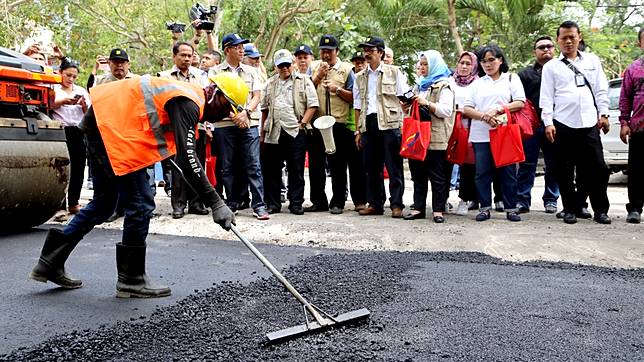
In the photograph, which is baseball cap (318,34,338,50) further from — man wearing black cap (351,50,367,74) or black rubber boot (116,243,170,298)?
black rubber boot (116,243,170,298)

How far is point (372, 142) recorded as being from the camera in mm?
6090

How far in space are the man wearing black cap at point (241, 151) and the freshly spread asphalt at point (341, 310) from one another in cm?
161

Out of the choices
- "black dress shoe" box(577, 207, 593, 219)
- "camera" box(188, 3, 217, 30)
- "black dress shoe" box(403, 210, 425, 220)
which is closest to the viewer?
"black dress shoe" box(577, 207, 593, 219)

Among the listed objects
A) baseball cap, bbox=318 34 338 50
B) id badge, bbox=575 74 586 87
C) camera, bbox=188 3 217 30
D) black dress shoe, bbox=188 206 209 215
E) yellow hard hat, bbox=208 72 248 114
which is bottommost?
black dress shoe, bbox=188 206 209 215

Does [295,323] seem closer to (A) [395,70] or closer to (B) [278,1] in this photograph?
(A) [395,70]

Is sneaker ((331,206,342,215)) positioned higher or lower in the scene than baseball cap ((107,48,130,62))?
lower

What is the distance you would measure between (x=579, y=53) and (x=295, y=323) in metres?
4.14

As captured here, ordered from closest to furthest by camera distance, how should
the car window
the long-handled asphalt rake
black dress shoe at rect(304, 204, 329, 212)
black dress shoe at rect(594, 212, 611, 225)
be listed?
the long-handled asphalt rake, black dress shoe at rect(594, 212, 611, 225), black dress shoe at rect(304, 204, 329, 212), the car window

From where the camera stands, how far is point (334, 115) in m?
6.50

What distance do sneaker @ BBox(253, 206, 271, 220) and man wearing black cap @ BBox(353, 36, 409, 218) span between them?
104 centimetres

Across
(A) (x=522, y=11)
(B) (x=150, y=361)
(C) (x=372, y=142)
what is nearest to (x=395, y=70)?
(C) (x=372, y=142)

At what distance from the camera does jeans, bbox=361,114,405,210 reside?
19.6 feet

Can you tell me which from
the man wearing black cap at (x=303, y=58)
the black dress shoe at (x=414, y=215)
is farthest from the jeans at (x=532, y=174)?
the man wearing black cap at (x=303, y=58)

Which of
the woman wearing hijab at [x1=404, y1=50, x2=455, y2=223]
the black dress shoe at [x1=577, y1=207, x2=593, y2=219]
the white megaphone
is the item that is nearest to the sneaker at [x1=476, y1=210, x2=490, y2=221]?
the woman wearing hijab at [x1=404, y1=50, x2=455, y2=223]
